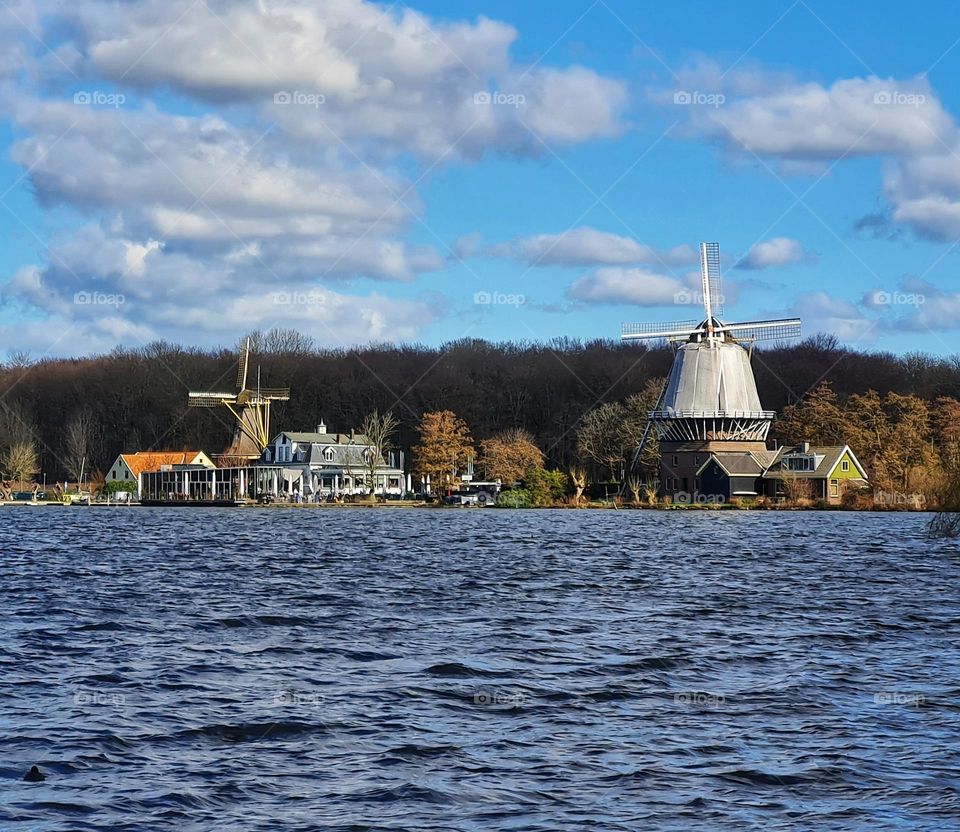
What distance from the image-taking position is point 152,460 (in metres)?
117

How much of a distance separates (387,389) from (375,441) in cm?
1875

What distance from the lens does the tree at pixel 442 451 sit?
95.6 m

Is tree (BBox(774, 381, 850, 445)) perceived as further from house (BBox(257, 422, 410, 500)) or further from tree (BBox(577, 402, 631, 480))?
house (BBox(257, 422, 410, 500))

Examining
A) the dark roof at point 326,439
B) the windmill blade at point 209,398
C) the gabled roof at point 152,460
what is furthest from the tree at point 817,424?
the gabled roof at point 152,460

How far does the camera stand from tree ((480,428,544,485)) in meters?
96.6

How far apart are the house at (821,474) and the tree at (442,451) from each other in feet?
81.1

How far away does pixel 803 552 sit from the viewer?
39.3 meters

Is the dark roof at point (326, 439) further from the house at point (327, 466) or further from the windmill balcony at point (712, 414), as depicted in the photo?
the windmill balcony at point (712, 414)

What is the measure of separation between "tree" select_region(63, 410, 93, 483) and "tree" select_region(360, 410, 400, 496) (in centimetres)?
2756

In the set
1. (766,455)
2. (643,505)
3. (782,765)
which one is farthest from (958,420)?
(782,765)

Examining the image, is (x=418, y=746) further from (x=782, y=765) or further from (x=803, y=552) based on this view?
(x=803, y=552)

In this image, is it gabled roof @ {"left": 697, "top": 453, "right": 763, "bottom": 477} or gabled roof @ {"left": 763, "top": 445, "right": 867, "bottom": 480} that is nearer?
gabled roof @ {"left": 763, "top": 445, "right": 867, "bottom": 480}

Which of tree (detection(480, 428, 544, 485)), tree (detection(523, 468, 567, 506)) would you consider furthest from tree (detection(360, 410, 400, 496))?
tree (detection(523, 468, 567, 506))

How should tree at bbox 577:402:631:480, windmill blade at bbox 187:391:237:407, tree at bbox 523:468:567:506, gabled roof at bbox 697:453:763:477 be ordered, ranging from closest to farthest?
gabled roof at bbox 697:453:763:477 → tree at bbox 523:468:567:506 → tree at bbox 577:402:631:480 → windmill blade at bbox 187:391:237:407
